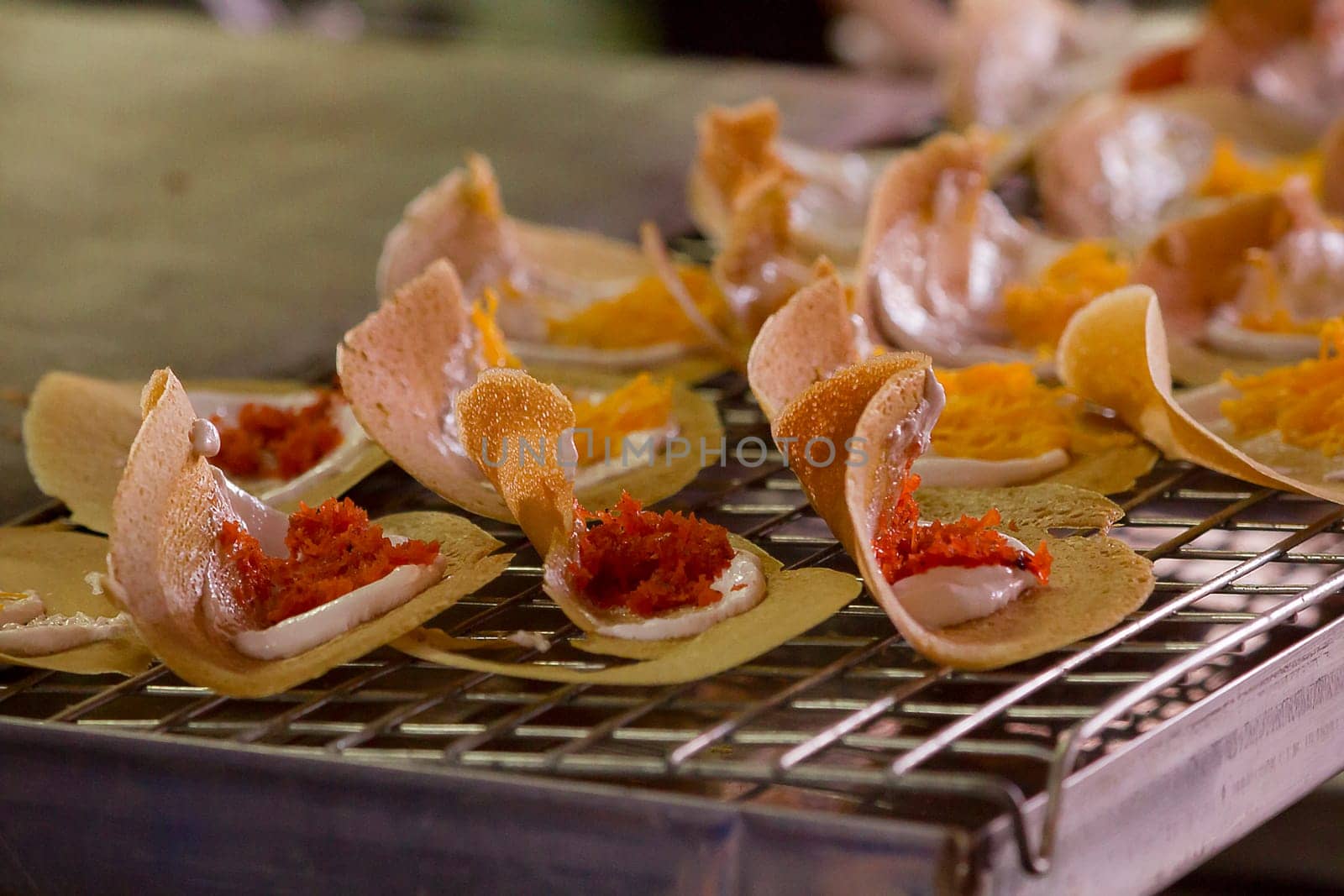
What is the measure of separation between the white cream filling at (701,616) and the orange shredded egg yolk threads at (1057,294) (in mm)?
658

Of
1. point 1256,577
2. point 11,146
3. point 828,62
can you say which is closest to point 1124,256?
point 1256,577

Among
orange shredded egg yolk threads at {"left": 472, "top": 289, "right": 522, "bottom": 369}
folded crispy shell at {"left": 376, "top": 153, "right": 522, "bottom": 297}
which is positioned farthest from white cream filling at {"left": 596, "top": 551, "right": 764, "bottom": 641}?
folded crispy shell at {"left": 376, "top": 153, "right": 522, "bottom": 297}

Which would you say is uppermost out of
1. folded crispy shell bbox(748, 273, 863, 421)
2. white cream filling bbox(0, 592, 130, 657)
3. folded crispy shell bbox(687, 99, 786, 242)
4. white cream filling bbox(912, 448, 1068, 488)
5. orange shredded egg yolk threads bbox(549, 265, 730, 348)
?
folded crispy shell bbox(687, 99, 786, 242)

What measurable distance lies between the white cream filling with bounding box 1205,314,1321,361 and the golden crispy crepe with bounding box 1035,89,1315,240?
41 cm

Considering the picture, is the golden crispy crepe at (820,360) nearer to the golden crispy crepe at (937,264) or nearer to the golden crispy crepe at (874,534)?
the golden crispy crepe at (874,534)

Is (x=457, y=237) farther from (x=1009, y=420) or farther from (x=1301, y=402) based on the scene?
(x=1301, y=402)

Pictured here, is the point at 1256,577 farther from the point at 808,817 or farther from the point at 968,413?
the point at 808,817

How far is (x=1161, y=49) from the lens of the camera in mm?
2920

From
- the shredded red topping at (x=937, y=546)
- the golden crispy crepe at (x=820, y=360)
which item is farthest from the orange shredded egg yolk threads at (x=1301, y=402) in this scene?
the shredded red topping at (x=937, y=546)

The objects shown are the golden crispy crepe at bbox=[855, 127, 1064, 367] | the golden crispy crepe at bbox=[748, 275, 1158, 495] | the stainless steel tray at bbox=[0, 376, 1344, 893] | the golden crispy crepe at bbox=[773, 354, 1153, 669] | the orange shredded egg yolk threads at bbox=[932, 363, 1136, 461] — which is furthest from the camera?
the golden crispy crepe at bbox=[855, 127, 1064, 367]

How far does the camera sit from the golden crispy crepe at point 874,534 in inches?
44.9

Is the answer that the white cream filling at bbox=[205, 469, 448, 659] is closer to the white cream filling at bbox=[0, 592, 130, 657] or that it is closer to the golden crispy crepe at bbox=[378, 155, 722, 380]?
the white cream filling at bbox=[0, 592, 130, 657]

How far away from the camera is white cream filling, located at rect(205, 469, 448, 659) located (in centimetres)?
119

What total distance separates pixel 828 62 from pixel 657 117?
7.06ft
